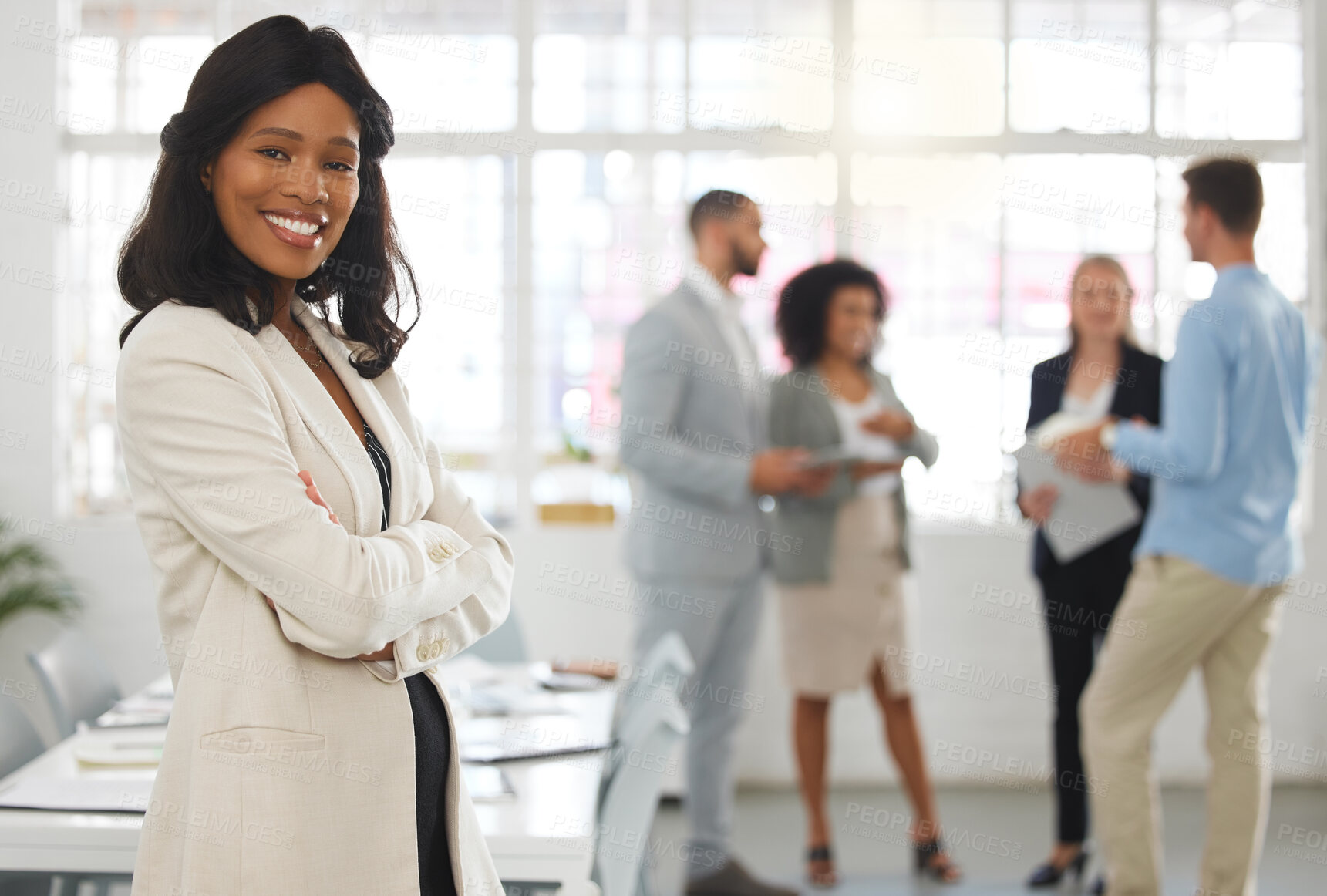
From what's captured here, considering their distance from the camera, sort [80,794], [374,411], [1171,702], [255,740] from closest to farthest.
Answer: [255,740]
[374,411]
[80,794]
[1171,702]

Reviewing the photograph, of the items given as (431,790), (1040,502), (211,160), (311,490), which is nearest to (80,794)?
(431,790)

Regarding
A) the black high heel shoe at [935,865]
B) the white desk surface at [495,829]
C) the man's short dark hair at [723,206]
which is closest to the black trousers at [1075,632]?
the black high heel shoe at [935,865]

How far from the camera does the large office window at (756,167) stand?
474cm

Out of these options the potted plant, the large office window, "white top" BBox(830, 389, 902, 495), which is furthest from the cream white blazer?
the potted plant

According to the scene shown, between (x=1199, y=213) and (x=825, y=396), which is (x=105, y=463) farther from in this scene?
(x=1199, y=213)

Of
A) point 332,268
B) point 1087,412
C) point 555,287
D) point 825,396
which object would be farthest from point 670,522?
point 332,268

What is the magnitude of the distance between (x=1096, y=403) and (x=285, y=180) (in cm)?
286

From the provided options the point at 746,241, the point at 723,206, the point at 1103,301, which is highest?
the point at 723,206

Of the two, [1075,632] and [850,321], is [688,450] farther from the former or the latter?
[1075,632]

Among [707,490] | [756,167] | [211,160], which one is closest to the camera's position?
[211,160]

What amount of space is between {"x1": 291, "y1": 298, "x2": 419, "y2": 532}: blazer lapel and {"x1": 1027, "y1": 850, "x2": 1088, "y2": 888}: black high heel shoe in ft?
9.39

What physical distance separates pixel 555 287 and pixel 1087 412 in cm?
222

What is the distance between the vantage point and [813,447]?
3.69 meters

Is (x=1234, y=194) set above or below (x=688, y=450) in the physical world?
above
